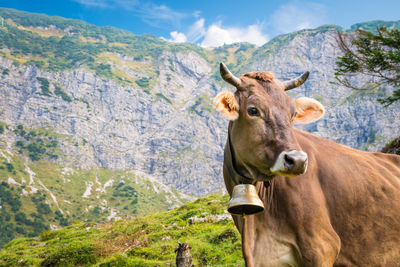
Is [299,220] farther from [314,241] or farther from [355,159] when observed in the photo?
[355,159]

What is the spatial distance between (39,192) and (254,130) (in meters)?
212

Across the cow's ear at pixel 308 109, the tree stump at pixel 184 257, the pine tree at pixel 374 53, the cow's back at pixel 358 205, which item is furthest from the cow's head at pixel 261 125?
the pine tree at pixel 374 53

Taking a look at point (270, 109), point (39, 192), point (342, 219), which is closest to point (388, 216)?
point (342, 219)

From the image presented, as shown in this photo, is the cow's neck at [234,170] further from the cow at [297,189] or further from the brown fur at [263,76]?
the brown fur at [263,76]

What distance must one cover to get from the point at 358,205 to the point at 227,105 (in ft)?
8.23

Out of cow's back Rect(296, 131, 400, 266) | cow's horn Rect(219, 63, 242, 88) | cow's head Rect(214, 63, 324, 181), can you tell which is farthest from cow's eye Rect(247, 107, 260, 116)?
cow's back Rect(296, 131, 400, 266)

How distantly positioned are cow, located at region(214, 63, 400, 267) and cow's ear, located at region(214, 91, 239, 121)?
1cm

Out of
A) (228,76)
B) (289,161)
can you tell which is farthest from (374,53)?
(289,161)

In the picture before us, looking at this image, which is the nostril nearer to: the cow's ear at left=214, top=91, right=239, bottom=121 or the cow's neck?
the cow's neck

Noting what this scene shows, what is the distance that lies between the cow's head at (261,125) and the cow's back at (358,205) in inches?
35.9

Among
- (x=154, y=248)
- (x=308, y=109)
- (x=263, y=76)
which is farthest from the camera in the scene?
(x=154, y=248)

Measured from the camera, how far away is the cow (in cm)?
363

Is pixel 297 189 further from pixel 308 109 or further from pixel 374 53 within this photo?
pixel 374 53

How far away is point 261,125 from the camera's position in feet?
12.1
